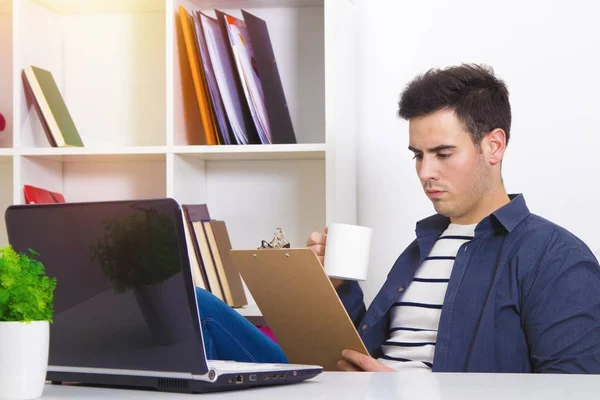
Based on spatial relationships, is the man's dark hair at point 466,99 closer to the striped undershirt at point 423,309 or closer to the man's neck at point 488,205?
the man's neck at point 488,205

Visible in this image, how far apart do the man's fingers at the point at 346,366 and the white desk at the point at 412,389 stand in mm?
558

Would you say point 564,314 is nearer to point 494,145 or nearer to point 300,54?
point 494,145

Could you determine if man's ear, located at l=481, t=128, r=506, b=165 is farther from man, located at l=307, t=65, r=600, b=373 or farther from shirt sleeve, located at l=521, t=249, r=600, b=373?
shirt sleeve, located at l=521, t=249, r=600, b=373

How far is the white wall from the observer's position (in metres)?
2.44

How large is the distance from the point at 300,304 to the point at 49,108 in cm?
111

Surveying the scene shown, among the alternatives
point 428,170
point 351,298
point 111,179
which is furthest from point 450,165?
point 111,179

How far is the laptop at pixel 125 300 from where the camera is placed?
1.03 meters

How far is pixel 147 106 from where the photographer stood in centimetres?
270

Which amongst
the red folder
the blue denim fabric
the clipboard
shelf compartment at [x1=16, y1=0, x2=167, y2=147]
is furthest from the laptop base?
shelf compartment at [x1=16, y1=0, x2=167, y2=147]

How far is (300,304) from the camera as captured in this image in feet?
5.61

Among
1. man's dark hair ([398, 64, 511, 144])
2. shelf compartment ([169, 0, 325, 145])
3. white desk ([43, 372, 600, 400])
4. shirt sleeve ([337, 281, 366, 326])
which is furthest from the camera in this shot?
shelf compartment ([169, 0, 325, 145])

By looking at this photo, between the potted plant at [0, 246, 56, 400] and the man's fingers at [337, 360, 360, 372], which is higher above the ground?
the potted plant at [0, 246, 56, 400]

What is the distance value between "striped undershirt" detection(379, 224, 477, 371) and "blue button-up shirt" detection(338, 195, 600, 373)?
7cm

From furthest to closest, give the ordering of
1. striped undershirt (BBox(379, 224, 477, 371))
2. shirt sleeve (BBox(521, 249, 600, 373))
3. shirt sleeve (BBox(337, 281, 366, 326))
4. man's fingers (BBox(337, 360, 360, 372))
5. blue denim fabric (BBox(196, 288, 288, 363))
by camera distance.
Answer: shirt sleeve (BBox(337, 281, 366, 326)) → striped undershirt (BBox(379, 224, 477, 371)) → man's fingers (BBox(337, 360, 360, 372)) → shirt sleeve (BBox(521, 249, 600, 373)) → blue denim fabric (BBox(196, 288, 288, 363))
